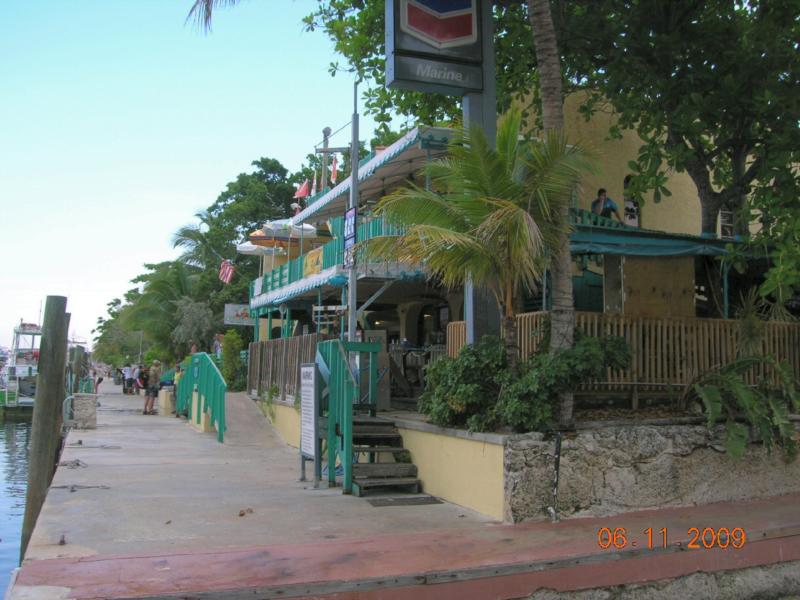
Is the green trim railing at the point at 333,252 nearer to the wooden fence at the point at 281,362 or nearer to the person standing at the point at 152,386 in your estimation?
the wooden fence at the point at 281,362

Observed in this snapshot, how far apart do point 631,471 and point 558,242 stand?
9.30 feet

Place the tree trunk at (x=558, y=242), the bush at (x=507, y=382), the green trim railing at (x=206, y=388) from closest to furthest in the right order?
the bush at (x=507, y=382)
the tree trunk at (x=558, y=242)
the green trim railing at (x=206, y=388)

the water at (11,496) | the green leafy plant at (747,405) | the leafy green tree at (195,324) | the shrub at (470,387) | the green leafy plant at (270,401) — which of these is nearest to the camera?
the green leafy plant at (747,405)

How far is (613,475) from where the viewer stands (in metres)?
8.62

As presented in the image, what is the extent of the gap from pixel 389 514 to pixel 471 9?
7.47 metres

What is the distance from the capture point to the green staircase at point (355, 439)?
991 centimetres

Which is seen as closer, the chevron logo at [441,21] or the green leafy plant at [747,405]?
the green leafy plant at [747,405]

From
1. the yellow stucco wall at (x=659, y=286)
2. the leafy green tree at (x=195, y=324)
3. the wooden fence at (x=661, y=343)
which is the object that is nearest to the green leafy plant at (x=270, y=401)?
the wooden fence at (x=661, y=343)

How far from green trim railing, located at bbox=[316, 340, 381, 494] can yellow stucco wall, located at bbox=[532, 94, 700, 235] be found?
8052mm

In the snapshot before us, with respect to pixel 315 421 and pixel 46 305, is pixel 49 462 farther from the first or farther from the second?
pixel 315 421

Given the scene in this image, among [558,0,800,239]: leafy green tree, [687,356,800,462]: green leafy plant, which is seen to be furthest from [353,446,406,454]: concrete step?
[558,0,800,239]: leafy green tree

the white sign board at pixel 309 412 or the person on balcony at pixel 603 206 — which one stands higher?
the person on balcony at pixel 603 206
